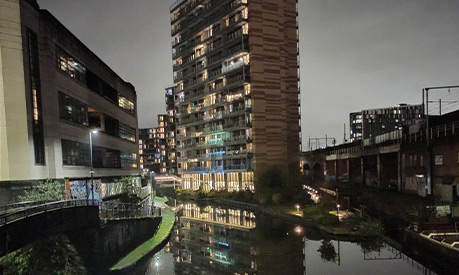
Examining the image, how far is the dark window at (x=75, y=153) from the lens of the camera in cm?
3872

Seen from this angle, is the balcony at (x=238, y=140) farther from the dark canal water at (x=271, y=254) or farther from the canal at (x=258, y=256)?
the canal at (x=258, y=256)

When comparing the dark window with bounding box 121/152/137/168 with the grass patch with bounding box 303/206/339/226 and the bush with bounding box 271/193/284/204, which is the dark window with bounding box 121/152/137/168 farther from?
the grass patch with bounding box 303/206/339/226

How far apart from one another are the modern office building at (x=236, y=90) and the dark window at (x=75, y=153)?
40.5 m

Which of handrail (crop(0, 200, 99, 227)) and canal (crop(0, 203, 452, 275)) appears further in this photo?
canal (crop(0, 203, 452, 275))

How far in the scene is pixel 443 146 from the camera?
4525 centimetres

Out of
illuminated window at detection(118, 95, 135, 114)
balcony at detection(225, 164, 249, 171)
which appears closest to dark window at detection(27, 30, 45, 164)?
illuminated window at detection(118, 95, 135, 114)

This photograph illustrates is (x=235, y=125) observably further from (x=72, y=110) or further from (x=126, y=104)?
(x=72, y=110)

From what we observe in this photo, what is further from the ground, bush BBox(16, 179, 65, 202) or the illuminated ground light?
bush BBox(16, 179, 65, 202)

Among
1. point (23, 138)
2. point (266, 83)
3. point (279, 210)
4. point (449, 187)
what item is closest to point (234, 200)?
point (279, 210)

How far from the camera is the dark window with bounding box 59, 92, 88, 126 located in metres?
38.6

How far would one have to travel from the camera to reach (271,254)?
109 feet

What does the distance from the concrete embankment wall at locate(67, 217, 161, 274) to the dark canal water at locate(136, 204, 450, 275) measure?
2.61 meters

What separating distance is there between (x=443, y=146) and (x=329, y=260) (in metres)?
25.8

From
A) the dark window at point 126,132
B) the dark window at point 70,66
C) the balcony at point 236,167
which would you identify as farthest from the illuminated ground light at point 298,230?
the dark window at point 126,132
